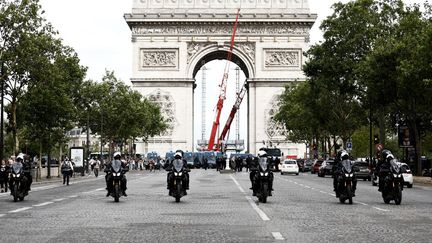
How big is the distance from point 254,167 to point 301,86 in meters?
69.8

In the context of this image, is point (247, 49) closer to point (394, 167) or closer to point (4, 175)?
point (4, 175)

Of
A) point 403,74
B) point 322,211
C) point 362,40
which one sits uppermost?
point 362,40

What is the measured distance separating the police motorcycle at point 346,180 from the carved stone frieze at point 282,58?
79.5 metres

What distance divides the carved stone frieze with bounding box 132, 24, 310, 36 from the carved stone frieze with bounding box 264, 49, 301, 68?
2130mm

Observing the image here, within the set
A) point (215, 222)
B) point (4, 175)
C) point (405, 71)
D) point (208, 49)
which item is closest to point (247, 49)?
point (208, 49)

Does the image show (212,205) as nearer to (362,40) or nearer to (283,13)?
(362,40)

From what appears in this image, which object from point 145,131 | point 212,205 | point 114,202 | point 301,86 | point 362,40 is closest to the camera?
point 212,205

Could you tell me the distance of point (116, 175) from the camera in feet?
89.6

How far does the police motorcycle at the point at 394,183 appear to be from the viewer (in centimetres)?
2653

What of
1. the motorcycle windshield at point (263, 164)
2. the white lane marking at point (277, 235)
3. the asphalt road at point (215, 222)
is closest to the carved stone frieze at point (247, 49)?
the motorcycle windshield at point (263, 164)

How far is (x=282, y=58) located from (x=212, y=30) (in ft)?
30.4

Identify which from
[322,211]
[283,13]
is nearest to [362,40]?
[283,13]

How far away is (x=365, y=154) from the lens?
139 meters

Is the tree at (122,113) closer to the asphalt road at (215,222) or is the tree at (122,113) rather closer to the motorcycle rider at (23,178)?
the motorcycle rider at (23,178)
